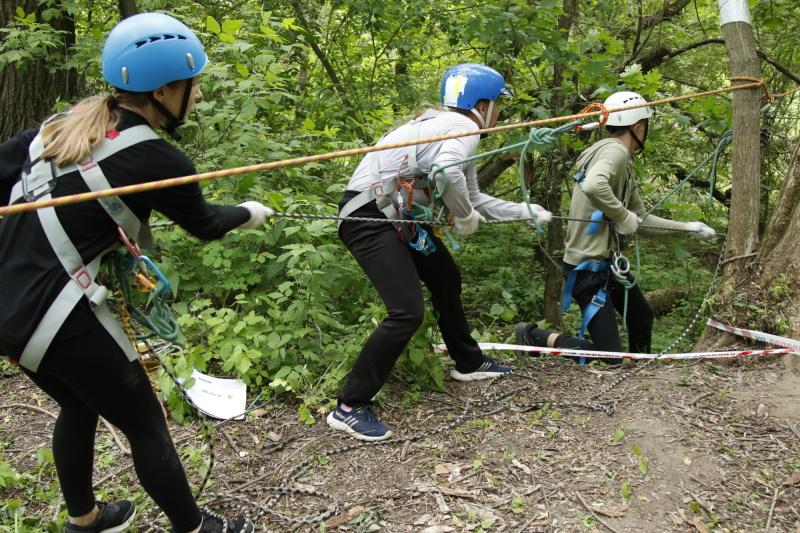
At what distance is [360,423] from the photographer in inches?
127

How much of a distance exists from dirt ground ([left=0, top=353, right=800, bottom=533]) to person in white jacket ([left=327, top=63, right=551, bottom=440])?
33cm

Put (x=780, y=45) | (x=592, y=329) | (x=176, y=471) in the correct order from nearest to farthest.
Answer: (x=176, y=471) → (x=592, y=329) → (x=780, y=45)

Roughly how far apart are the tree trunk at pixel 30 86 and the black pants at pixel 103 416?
13.6 feet

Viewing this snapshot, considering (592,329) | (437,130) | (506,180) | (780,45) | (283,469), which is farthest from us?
(506,180)

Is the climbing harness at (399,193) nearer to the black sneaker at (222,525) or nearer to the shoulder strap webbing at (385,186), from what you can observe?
the shoulder strap webbing at (385,186)

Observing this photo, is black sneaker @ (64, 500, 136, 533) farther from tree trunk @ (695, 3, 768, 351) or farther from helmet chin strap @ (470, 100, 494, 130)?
tree trunk @ (695, 3, 768, 351)

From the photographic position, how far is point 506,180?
9023mm

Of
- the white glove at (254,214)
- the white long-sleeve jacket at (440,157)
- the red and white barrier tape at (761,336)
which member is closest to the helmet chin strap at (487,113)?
the white long-sleeve jacket at (440,157)

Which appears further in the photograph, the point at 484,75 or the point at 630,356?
the point at 630,356

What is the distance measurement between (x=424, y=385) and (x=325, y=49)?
18.6ft

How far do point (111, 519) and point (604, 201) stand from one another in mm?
3133

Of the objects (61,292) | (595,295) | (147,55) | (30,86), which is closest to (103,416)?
(61,292)

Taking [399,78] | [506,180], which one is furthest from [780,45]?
[399,78]

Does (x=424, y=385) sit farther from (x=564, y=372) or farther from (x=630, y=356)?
(x=630, y=356)
